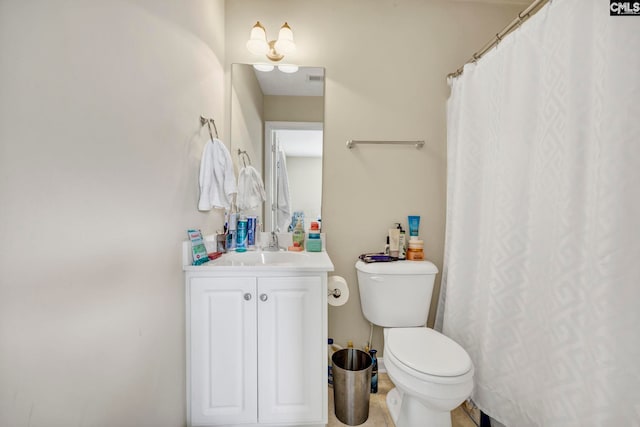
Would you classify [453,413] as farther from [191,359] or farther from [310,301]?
[191,359]

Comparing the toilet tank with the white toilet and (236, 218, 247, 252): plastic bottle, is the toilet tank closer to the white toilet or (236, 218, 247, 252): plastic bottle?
the white toilet

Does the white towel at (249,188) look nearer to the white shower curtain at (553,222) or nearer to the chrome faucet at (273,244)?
the chrome faucet at (273,244)

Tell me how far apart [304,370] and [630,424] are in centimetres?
108

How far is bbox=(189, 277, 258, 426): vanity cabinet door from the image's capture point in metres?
1.27

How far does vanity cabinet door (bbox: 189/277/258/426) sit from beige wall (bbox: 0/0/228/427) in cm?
9

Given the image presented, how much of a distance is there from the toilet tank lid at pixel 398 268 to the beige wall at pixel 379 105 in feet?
0.66

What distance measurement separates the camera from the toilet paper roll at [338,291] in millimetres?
1570

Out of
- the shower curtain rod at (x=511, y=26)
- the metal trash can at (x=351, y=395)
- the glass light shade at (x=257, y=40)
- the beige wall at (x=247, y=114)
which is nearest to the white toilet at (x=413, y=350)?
the metal trash can at (x=351, y=395)

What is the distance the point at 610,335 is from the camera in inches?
32.7

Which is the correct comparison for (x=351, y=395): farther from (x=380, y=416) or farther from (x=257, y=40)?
(x=257, y=40)

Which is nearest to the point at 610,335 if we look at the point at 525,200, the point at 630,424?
the point at 630,424

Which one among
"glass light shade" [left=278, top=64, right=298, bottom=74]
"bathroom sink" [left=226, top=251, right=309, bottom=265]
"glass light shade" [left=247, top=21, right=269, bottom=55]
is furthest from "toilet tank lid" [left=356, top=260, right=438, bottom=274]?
"glass light shade" [left=247, top=21, right=269, bottom=55]

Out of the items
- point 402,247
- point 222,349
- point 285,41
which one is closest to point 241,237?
point 222,349

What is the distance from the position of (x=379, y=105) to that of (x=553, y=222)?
1199 mm
